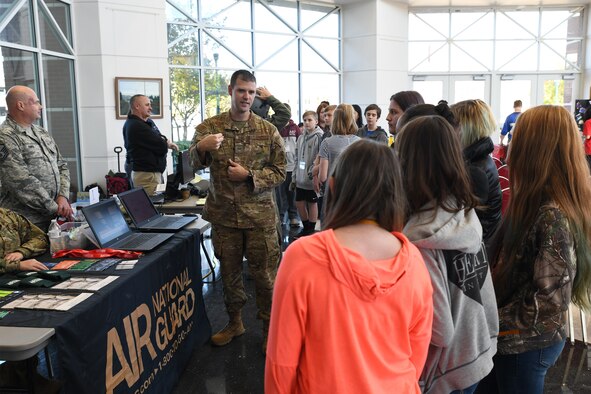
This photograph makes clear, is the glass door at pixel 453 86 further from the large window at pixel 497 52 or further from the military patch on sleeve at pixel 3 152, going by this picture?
the military patch on sleeve at pixel 3 152

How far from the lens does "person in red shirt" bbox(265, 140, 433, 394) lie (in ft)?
3.44

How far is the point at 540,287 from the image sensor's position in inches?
56.1

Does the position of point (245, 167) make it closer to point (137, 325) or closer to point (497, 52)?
point (137, 325)

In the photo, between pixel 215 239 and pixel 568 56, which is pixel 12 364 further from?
pixel 568 56

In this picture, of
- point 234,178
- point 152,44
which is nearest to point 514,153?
point 234,178

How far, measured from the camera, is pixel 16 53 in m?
5.57

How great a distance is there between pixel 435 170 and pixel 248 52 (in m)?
8.87

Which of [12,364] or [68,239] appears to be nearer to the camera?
[12,364]

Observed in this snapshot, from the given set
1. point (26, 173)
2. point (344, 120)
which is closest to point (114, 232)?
point (26, 173)

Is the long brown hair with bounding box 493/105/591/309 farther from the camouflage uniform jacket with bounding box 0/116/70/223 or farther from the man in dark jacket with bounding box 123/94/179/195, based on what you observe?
the man in dark jacket with bounding box 123/94/179/195

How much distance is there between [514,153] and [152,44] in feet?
21.5

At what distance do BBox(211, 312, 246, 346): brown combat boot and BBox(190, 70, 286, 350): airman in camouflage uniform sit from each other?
0.83 ft

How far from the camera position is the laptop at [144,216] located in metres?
2.76

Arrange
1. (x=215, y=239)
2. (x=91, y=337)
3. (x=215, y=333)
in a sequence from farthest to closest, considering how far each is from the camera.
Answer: (x=215, y=333), (x=215, y=239), (x=91, y=337)
